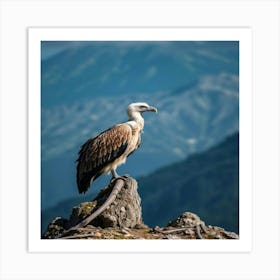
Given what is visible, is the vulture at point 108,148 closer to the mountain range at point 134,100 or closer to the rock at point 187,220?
the rock at point 187,220

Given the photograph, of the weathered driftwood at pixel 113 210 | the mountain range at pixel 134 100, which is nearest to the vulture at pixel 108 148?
the weathered driftwood at pixel 113 210

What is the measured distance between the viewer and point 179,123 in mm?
Result: 192125

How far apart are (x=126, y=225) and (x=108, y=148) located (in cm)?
132

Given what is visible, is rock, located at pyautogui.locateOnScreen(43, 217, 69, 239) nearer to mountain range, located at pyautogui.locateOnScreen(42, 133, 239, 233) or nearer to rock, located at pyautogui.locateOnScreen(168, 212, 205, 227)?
rock, located at pyautogui.locateOnScreen(168, 212, 205, 227)

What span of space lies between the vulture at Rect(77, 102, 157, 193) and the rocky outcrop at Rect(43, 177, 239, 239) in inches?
21.9

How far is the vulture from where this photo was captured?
12820mm

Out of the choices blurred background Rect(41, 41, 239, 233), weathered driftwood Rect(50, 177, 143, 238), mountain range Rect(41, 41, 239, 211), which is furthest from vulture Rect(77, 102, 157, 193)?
mountain range Rect(41, 41, 239, 211)

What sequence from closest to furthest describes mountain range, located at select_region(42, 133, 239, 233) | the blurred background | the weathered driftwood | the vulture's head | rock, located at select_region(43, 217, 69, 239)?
the weathered driftwood < rock, located at select_region(43, 217, 69, 239) < the vulture's head < mountain range, located at select_region(42, 133, 239, 233) < the blurred background

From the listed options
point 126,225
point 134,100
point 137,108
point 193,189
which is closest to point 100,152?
point 137,108

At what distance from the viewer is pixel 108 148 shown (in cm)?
1289

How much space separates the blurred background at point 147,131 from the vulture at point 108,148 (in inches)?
69.4

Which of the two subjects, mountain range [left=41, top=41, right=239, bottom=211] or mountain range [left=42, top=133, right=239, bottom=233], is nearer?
mountain range [left=42, top=133, right=239, bottom=233]
